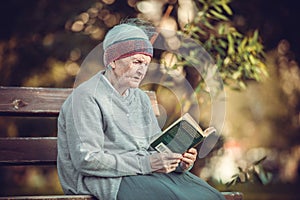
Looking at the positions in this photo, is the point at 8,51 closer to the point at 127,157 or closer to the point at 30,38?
the point at 30,38

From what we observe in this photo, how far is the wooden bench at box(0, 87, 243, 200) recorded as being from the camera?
418 cm

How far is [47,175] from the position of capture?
8.37 metres

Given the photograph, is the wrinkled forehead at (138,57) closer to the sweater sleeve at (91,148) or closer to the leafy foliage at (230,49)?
the sweater sleeve at (91,148)

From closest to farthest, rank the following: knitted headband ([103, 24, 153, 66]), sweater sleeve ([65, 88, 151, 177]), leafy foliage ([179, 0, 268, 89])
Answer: sweater sleeve ([65, 88, 151, 177]) → knitted headband ([103, 24, 153, 66]) → leafy foliage ([179, 0, 268, 89])

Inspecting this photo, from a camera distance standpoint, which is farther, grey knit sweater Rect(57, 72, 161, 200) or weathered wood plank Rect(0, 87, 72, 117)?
weathered wood plank Rect(0, 87, 72, 117)

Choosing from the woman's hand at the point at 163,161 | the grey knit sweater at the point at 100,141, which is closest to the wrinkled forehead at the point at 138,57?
the grey knit sweater at the point at 100,141

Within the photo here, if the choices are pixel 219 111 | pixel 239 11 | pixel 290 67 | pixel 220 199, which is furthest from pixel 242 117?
pixel 220 199

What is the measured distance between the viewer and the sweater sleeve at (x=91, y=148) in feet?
11.3

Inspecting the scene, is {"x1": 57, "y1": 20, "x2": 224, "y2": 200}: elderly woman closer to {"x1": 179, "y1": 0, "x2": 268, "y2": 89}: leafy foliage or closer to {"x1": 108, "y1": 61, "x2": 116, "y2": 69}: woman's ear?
{"x1": 108, "y1": 61, "x2": 116, "y2": 69}: woman's ear

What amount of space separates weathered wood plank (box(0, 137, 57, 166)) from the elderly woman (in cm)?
56

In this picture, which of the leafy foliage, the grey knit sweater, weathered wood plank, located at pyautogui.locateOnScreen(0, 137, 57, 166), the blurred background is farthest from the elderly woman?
the leafy foliage

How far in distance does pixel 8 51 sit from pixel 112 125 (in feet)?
12.6

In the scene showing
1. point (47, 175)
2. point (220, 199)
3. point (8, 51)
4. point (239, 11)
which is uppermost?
point (220, 199)

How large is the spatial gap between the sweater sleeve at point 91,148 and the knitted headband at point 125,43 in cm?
28
